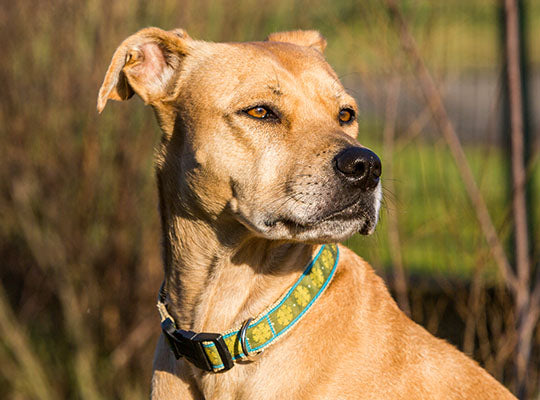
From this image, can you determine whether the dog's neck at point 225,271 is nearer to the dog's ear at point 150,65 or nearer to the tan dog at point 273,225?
the tan dog at point 273,225

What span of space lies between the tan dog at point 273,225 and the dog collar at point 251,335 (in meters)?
0.06

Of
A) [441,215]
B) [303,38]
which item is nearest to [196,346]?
[303,38]

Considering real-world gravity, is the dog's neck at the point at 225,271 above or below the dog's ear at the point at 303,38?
below

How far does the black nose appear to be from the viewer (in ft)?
8.98

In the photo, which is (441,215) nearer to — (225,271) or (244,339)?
(225,271)

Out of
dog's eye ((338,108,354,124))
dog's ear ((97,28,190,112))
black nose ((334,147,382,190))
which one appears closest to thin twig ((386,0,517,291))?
dog's eye ((338,108,354,124))

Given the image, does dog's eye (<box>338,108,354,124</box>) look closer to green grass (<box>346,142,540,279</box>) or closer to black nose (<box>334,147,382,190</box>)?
green grass (<box>346,142,540,279</box>)

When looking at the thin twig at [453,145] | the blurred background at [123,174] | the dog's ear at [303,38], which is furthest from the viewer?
the blurred background at [123,174]

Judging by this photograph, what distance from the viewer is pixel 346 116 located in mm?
3369

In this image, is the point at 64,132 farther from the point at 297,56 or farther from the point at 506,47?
the point at 506,47

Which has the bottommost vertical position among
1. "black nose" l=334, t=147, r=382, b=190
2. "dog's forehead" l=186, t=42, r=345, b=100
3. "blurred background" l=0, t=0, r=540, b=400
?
"blurred background" l=0, t=0, r=540, b=400

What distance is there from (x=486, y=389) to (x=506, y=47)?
7.08ft

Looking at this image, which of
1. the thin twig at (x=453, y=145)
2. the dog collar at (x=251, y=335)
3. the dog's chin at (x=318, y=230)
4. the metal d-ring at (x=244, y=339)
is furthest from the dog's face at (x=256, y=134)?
the thin twig at (x=453, y=145)

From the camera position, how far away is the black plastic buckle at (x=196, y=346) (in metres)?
2.82
